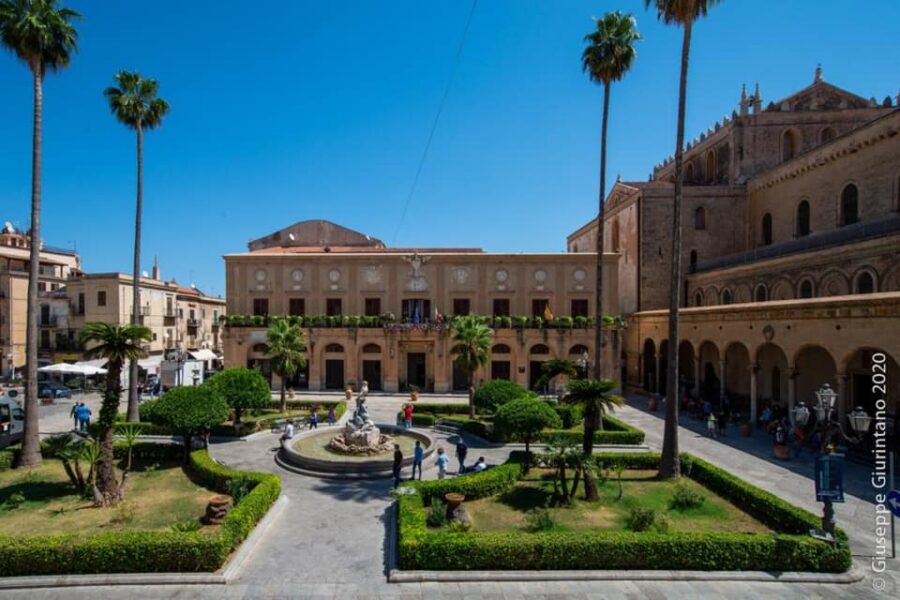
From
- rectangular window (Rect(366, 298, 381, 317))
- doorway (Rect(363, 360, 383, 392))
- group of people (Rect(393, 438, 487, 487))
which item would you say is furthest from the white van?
rectangular window (Rect(366, 298, 381, 317))

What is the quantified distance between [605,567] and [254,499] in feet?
27.8

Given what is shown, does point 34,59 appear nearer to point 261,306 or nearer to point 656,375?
point 261,306

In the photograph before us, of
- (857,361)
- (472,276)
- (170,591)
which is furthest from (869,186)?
(170,591)

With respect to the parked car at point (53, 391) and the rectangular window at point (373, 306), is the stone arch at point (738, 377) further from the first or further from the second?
the parked car at point (53, 391)

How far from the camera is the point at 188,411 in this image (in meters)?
16.9

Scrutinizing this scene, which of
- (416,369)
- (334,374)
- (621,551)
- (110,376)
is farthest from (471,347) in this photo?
(621,551)

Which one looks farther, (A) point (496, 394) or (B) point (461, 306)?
(B) point (461, 306)

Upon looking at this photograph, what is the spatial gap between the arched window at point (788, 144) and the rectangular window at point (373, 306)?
35.7 metres

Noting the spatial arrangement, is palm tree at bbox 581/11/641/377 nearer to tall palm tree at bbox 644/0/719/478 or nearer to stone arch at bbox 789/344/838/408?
tall palm tree at bbox 644/0/719/478

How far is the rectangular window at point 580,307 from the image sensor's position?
1454 inches

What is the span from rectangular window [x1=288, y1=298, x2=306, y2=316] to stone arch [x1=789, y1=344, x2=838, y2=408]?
31.7 metres

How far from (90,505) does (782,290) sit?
3399 cm

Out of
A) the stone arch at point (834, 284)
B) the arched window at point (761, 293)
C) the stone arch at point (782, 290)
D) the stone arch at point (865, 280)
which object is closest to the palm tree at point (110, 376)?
the stone arch at point (865, 280)

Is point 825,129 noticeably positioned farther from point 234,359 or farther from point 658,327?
point 234,359
